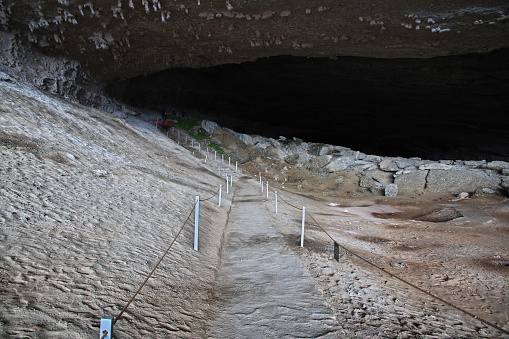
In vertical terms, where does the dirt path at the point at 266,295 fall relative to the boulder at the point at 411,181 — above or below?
below

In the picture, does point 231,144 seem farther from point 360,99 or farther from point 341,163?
point 360,99

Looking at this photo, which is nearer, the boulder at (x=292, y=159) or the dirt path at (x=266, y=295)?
the dirt path at (x=266, y=295)

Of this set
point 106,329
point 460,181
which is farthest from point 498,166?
point 106,329

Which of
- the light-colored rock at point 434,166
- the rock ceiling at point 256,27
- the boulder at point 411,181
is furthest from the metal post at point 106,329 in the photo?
the light-colored rock at point 434,166

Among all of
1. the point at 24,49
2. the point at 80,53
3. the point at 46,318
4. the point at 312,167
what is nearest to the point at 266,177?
the point at 312,167

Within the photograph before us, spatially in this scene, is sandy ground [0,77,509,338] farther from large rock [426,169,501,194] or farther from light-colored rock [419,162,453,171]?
light-colored rock [419,162,453,171]

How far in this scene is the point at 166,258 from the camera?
4.69 m

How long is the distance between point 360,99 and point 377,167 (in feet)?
27.8

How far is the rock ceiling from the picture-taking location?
13.1 metres

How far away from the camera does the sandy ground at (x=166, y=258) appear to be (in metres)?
3.11

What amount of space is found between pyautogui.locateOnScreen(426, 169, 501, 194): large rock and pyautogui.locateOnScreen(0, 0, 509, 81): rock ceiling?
6740 mm

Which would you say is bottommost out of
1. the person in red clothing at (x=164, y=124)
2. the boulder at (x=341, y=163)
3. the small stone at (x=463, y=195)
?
the small stone at (x=463, y=195)

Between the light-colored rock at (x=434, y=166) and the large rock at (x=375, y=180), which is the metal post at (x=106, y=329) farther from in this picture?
the light-colored rock at (x=434, y=166)

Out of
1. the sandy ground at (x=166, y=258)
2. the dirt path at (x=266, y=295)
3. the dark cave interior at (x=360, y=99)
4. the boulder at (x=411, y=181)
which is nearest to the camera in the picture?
the sandy ground at (x=166, y=258)
